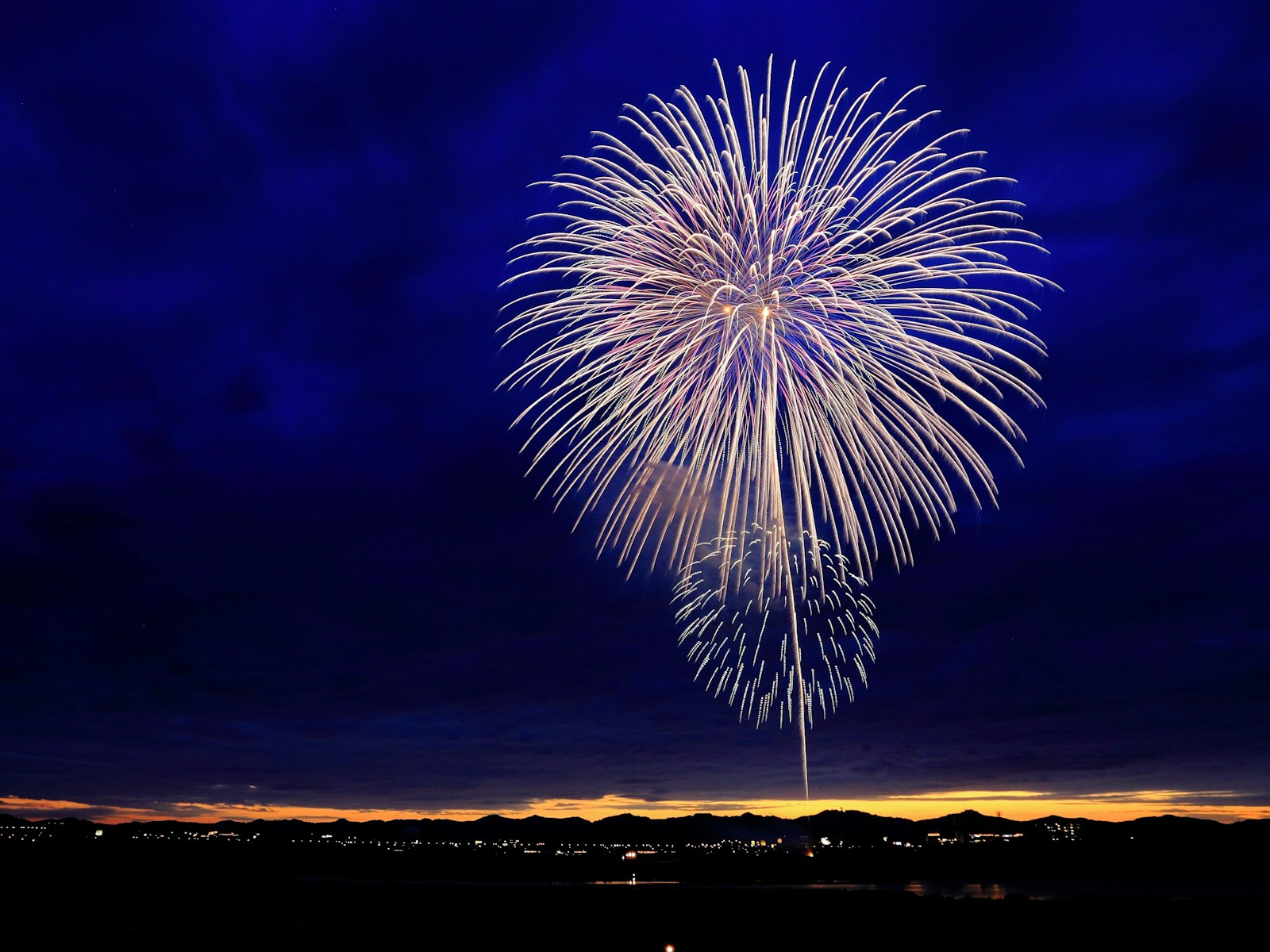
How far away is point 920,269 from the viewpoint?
26453 mm

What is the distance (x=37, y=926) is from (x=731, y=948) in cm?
6628

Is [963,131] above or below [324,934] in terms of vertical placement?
above

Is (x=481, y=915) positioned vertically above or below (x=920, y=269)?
below

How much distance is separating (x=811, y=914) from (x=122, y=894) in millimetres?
116378

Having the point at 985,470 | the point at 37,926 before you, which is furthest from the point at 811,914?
the point at 985,470

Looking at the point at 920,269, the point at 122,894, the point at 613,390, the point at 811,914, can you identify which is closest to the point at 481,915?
the point at 811,914

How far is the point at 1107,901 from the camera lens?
11800 centimetres

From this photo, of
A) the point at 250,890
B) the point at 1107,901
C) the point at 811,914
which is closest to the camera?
the point at 811,914

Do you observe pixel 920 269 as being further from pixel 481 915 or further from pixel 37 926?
pixel 481 915

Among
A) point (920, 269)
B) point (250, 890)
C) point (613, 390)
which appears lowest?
point (250, 890)

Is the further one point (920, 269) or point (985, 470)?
point (985, 470)

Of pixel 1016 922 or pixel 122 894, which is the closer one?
pixel 1016 922

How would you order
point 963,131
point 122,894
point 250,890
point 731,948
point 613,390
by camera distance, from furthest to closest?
point 250,890 < point 122,894 < point 731,948 < point 613,390 < point 963,131

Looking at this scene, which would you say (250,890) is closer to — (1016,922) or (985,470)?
(1016,922)
